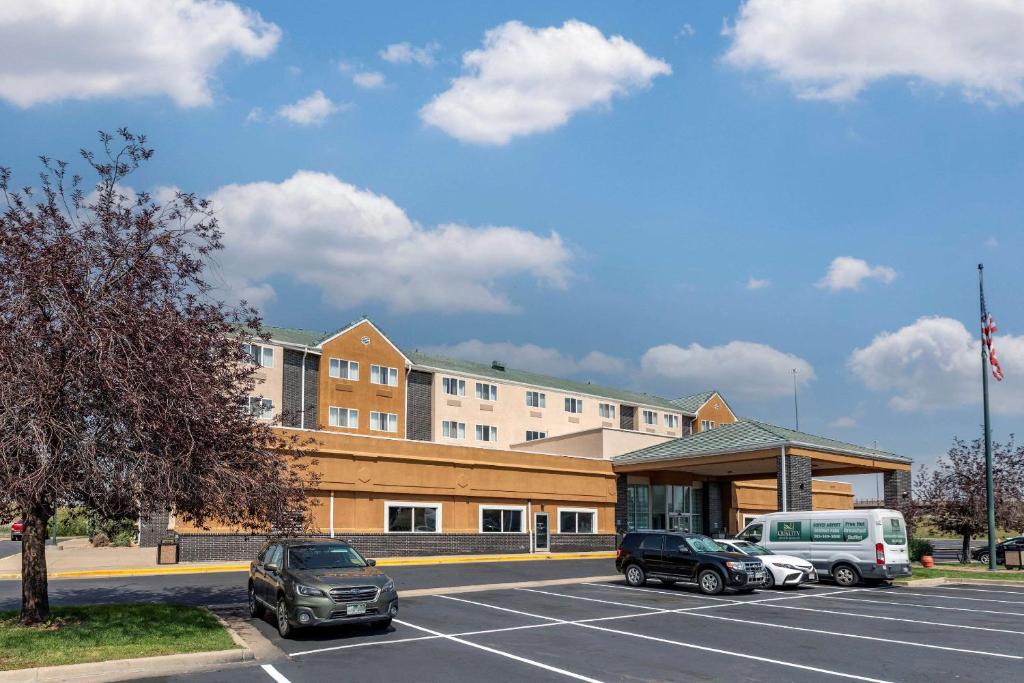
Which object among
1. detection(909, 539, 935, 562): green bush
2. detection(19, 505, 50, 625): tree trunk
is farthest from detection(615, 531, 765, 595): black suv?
detection(909, 539, 935, 562): green bush

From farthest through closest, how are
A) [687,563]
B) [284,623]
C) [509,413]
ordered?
[509,413]
[687,563]
[284,623]

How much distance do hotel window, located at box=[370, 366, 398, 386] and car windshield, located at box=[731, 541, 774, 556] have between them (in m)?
31.7

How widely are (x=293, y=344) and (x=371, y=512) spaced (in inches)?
704

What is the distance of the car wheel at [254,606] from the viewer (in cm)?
1730

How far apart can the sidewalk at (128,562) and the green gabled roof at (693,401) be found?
36.2 m

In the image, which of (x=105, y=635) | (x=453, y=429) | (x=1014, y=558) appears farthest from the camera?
(x=453, y=429)

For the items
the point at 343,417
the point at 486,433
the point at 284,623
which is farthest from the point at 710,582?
the point at 486,433

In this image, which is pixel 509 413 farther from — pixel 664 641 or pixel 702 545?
pixel 664 641

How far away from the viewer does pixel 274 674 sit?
12.0m

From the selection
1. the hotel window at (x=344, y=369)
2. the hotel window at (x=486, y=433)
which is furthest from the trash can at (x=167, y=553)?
the hotel window at (x=486, y=433)

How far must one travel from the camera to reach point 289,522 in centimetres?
1622

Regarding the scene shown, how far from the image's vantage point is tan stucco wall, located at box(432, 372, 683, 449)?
57438 millimetres

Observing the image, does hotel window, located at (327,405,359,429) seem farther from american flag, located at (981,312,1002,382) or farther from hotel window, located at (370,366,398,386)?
american flag, located at (981,312,1002,382)

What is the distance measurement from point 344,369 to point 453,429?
8944 millimetres
